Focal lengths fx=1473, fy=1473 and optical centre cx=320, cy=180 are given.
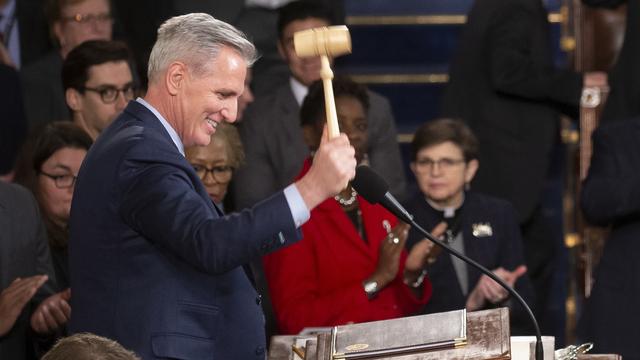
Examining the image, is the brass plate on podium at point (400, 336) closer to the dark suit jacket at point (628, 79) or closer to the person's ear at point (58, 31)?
the dark suit jacket at point (628, 79)

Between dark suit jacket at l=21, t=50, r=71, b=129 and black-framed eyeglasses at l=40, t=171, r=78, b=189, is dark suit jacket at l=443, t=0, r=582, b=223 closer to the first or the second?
dark suit jacket at l=21, t=50, r=71, b=129

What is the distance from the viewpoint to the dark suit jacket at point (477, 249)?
217 inches

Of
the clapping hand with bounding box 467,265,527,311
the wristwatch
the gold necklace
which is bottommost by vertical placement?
the clapping hand with bounding box 467,265,527,311

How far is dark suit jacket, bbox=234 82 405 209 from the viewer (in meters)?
6.29

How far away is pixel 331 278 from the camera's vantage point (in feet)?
17.2

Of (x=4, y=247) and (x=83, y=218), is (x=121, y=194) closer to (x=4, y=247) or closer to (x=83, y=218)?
(x=83, y=218)

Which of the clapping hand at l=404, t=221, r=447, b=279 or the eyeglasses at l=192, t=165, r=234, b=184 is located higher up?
the eyeglasses at l=192, t=165, r=234, b=184

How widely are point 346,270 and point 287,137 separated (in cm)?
133

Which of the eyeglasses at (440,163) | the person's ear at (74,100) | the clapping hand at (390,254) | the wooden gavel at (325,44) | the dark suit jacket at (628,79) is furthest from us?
the dark suit jacket at (628,79)

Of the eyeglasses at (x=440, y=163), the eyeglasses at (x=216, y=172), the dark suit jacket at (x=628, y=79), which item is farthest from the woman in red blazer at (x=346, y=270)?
the dark suit jacket at (x=628, y=79)

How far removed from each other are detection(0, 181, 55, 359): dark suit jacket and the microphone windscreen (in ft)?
5.08

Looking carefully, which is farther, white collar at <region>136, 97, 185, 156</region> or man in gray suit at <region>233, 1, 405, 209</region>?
man in gray suit at <region>233, 1, 405, 209</region>

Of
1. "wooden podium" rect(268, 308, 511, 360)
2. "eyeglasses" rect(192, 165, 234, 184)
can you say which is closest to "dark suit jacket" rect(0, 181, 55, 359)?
"eyeglasses" rect(192, 165, 234, 184)

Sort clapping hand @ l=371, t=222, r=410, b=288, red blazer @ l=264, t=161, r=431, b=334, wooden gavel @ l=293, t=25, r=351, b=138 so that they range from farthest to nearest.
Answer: red blazer @ l=264, t=161, r=431, b=334 < clapping hand @ l=371, t=222, r=410, b=288 < wooden gavel @ l=293, t=25, r=351, b=138
